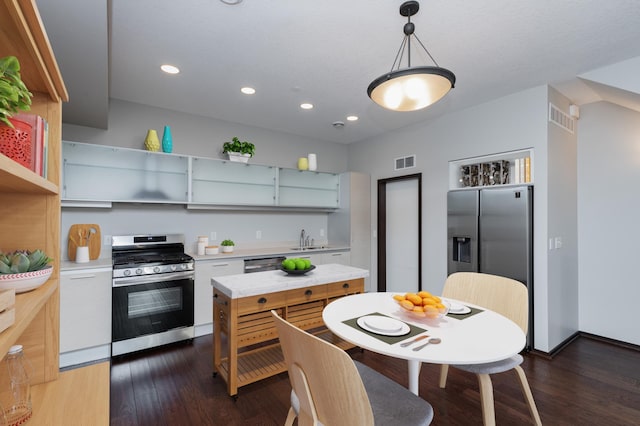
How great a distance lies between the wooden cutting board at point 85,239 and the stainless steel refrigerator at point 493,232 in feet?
13.0

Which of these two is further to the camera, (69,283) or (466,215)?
(466,215)

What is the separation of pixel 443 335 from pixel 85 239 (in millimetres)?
3539

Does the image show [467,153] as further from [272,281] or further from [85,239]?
[85,239]

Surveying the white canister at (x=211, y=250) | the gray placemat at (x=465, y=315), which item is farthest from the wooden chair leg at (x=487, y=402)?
the white canister at (x=211, y=250)

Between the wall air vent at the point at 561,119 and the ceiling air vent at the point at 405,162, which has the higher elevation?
the wall air vent at the point at 561,119

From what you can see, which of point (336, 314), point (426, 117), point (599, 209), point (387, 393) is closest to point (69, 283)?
point (336, 314)

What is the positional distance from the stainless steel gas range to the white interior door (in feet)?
9.51

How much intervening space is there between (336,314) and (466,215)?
8.03 feet

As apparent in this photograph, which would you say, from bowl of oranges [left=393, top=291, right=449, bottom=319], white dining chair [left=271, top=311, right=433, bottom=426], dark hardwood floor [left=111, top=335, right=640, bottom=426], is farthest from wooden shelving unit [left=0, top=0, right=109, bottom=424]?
bowl of oranges [left=393, top=291, right=449, bottom=319]

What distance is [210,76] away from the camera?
294 cm

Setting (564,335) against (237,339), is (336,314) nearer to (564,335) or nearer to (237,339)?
(237,339)

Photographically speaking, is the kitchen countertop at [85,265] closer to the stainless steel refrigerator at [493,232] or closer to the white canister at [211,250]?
the white canister at [211,250]

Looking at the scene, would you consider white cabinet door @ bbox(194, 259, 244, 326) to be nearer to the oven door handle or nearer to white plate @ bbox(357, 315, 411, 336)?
the oven door handle

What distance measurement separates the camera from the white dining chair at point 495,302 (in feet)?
5.60
